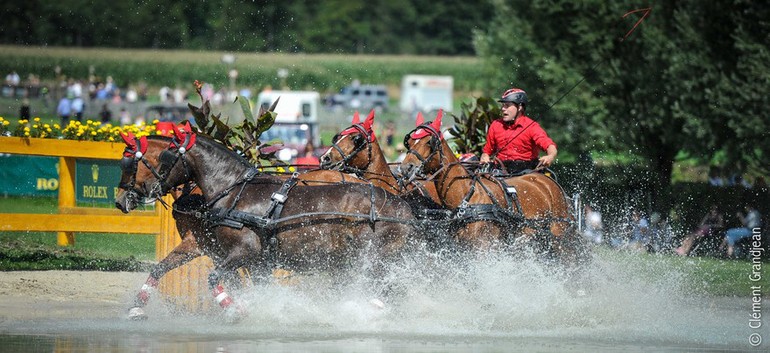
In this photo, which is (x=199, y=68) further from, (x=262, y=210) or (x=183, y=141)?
(x=262, y=210)

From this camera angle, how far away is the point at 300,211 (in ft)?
39.6

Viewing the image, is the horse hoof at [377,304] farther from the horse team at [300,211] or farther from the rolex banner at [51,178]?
the rolex banner at [51,178]

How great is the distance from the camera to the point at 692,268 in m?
19.3

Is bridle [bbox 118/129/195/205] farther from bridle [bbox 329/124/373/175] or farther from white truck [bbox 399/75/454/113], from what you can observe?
white truck [bbox 399/75/454/113]

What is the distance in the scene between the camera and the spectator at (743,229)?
2133 centimetres

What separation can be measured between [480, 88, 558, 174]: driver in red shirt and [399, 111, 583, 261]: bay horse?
0.70 meters

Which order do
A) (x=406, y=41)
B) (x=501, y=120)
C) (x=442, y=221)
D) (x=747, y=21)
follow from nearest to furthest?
(x=442, y=221), (x=501, y=120), (x=747, y=21), (x=406, y=41)

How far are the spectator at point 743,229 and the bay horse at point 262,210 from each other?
35.5 feet

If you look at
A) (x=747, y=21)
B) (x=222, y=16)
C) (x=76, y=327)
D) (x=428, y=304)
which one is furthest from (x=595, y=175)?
(x=222, y=16)

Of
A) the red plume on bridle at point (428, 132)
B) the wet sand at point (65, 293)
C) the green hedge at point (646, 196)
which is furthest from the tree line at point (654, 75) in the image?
the wet sand at point (65, 293)

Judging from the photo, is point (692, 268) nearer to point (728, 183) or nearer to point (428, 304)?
point (728, 183)

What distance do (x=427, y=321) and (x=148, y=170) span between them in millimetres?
3294

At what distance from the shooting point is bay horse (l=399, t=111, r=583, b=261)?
41.0 ft

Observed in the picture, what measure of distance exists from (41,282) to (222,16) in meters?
43.6
